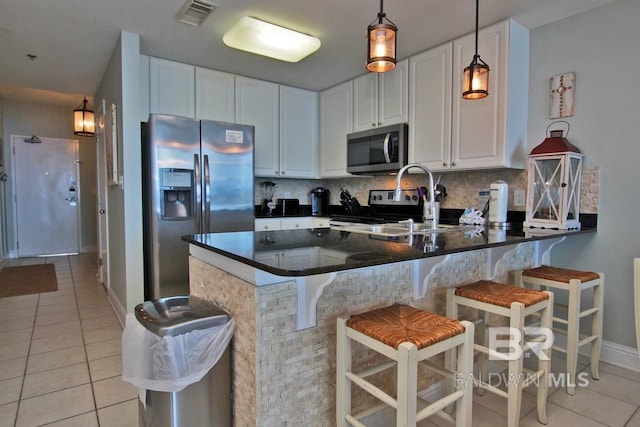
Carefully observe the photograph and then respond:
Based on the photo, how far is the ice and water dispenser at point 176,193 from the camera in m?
2.84

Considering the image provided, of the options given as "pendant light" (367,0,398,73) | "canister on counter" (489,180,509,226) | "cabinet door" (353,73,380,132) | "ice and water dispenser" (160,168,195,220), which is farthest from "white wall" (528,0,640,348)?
"ice and water dispenser" (160,168,195,220)

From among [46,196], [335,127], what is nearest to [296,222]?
[335,127]

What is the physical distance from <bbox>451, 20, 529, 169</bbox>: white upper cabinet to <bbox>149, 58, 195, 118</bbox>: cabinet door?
7.65 feet

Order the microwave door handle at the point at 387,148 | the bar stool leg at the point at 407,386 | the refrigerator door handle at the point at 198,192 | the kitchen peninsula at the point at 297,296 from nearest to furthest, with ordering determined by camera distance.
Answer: the bar stool leg at the point at 407,386
the kitchen peninsula at the point at 297,296
the refrigerator door handle at the point at 198,192
the microwave door handle at the point at 387,148

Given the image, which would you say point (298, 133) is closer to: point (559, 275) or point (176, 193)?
point (176, 193)

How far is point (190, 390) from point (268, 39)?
88.0 inches

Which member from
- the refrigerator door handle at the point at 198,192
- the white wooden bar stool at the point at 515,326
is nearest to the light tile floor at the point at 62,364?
the refrigerator door handle at the point at 198,192

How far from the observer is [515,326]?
154cm

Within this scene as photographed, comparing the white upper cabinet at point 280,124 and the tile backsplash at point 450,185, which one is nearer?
the tile backsplash at point 450,185

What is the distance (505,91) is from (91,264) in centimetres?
592

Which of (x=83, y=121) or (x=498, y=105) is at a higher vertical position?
(x=83, y=121)

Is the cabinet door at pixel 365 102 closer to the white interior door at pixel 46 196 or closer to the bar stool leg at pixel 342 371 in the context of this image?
the bar stool leg at pixel 342 371

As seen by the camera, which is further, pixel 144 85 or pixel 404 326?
pixel 144 85

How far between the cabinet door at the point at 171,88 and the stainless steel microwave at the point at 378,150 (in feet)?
5.23
